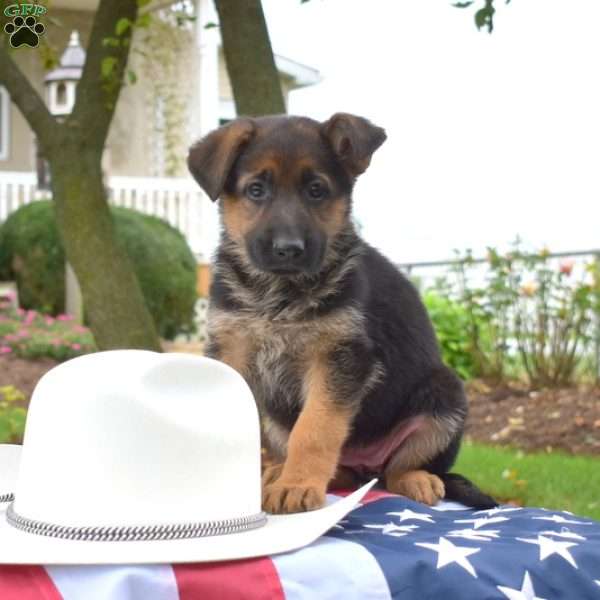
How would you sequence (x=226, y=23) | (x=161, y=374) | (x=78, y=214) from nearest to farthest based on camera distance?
(x=161, y=374) < (x=226, y=23) < (x=78, y=214)

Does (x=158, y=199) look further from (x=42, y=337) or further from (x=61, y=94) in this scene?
(x=42, y=337)

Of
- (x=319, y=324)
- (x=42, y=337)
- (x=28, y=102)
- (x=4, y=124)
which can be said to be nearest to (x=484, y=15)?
(x=319, y=324)

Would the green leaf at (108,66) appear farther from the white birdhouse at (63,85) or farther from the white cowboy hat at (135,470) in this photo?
the white birdhouse at (63,85)

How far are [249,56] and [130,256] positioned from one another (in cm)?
848

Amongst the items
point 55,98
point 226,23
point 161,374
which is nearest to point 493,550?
point 161,374

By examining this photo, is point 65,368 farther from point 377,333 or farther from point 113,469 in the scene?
point 377,333

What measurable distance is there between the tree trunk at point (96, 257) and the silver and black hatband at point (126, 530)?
392cm

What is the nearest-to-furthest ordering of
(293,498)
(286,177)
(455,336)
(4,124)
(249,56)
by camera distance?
1. (293,498)
2. (286,177)
3. (249,56)
4. (455,336)
5. (4,124)

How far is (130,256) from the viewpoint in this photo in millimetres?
13953

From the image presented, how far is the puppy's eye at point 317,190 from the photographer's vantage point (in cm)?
333

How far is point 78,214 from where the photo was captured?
6.34 metres

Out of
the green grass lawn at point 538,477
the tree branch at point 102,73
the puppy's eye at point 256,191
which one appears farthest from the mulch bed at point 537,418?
the puppy's eye at point 256,191

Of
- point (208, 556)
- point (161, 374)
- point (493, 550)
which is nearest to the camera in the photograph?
→ point (208, 556)

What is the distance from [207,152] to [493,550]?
1.62m
